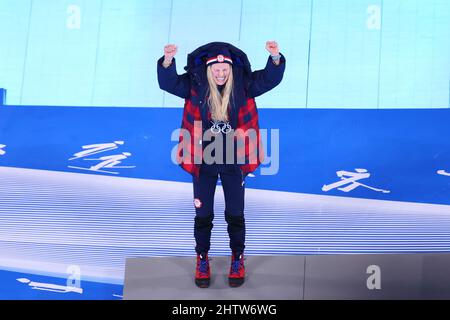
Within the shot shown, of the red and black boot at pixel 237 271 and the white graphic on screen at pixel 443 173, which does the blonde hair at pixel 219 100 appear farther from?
the white graphic on screen at pixel 443 173

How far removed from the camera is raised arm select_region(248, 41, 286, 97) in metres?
3.26

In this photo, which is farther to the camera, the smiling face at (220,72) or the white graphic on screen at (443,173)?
the white graphic on screen at (443,173)

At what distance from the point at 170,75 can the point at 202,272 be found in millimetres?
983

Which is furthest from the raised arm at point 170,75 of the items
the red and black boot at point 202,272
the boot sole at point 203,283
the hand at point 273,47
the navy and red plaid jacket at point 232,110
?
the boot sole at point 203,283

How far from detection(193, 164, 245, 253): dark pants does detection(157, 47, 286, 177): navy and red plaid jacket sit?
0.05 meters

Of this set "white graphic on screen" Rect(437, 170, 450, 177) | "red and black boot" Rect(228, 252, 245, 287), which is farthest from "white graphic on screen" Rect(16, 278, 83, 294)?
"white graphic on screen" Rect(437, 170, 450, 177)

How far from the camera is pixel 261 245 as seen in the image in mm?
4105

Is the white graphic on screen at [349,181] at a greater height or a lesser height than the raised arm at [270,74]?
lesser

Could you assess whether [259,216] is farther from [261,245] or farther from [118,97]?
[118,97]

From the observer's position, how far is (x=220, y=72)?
3.30 m

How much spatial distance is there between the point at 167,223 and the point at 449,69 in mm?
2069

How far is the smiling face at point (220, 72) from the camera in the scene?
3305 mm

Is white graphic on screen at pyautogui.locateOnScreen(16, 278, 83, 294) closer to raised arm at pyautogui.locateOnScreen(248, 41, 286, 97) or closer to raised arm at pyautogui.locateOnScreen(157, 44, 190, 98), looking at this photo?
raised arm at pyautogui.locateOnScreen(157, 44, 190, 98)

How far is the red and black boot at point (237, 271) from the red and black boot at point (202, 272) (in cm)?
11
